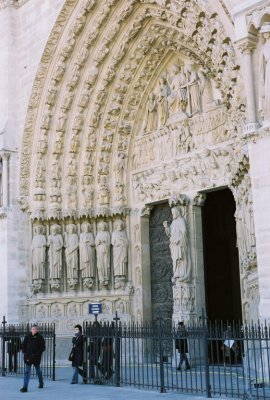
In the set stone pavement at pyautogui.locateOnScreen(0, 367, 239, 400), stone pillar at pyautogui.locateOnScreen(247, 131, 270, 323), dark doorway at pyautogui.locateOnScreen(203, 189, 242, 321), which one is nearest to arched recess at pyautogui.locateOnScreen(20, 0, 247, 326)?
dark doorway at pyautogui.locateOnScreen(203, 189, 242, 321)

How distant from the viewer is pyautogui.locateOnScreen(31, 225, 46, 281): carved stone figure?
15.7 meters

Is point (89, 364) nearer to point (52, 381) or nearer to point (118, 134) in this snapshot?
point (52, 381)

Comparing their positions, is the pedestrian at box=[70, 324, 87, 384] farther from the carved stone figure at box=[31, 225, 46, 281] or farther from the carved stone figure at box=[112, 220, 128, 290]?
the carved stone figure at box=[31, 225, 46, 281]

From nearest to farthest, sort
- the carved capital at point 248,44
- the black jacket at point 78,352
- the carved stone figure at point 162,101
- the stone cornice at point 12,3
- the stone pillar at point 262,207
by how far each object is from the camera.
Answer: the stone pillar at point 262,207 < the carved capital at point 248,44 < the black jacket at point 78,352 < the carved stone figure at point 162,101 < the stone cornice at point 12,3

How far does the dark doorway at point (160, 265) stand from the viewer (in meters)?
15.1

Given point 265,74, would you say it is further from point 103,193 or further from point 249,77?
point 103,193

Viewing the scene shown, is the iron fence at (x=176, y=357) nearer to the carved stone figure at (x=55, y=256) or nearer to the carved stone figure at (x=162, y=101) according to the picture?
the carved stone figure at (x=55, y=256)

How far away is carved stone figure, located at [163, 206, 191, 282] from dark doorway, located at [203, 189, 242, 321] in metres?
1.72

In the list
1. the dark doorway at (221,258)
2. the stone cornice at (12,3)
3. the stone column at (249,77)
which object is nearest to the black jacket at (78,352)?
the stone column at (249,77)

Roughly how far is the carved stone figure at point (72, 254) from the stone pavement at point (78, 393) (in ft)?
13.3

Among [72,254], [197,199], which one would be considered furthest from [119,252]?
[197,199]

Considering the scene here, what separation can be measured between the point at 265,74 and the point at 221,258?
7.23 m

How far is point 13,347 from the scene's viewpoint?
13.2 metres

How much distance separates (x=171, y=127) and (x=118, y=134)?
1.61m
